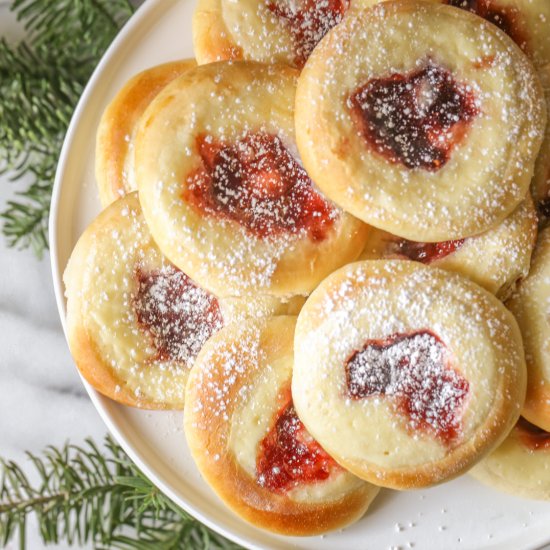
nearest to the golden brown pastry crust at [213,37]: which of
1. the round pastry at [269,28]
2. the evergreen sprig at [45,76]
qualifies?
the round pastry at [269,28]

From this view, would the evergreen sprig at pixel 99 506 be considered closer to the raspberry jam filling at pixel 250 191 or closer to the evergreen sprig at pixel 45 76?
the evergreen sprig at pixel 45 76

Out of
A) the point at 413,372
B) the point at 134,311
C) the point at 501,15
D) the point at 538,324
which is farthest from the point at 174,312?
the point at 501,15

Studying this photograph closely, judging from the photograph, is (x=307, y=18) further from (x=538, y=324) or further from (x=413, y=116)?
(x=538, y=324)

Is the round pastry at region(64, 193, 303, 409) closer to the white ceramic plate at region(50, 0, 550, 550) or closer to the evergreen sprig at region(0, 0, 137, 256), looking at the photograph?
the white ceramic plate at region(50, 0, 550, 550)

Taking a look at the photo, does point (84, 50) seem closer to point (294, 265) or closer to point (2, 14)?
point (2, 14)

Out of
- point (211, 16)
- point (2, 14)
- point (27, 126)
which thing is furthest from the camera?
point (2, 14)

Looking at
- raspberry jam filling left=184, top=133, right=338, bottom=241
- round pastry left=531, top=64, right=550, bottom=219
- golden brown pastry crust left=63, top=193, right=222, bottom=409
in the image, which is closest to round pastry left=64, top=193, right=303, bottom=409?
golden brown pastry crust left=63, top=193, right=222, bottom=409

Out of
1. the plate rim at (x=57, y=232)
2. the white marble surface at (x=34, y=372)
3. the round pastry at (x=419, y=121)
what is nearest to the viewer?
the round pastry at (x=419, y=121)

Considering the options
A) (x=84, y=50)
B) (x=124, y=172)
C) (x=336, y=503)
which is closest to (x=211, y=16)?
(x=124, y=172)
